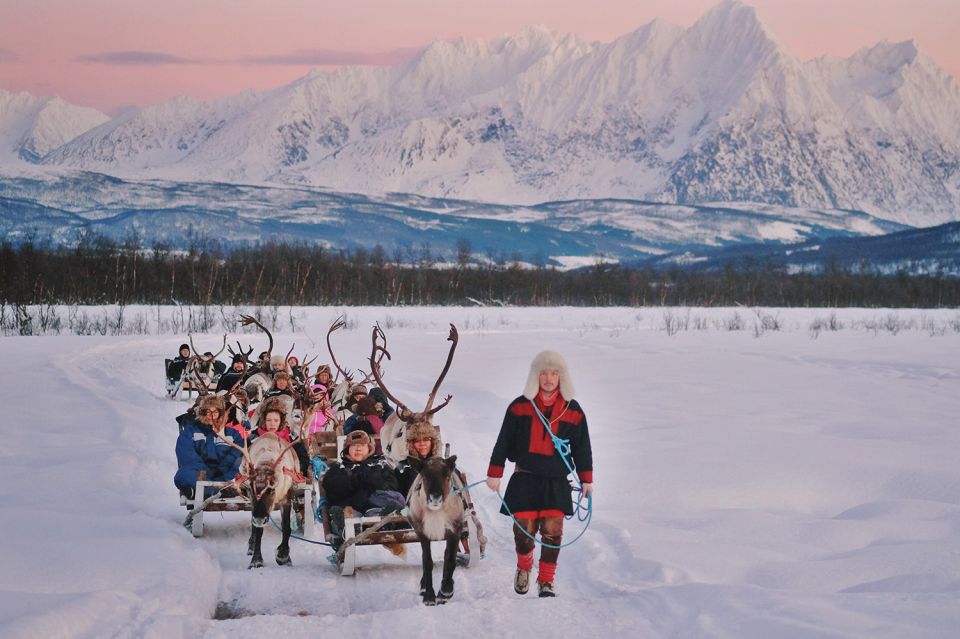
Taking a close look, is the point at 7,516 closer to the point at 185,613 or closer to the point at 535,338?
the point at 185,613

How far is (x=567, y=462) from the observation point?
6.98m

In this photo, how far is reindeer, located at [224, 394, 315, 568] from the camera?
7.80m

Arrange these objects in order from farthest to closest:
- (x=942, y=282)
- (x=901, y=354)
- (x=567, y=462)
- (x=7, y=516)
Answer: (x=942, y=282)
(x=901, y=354)
(x=7, y=516)
(x=567, y=462)

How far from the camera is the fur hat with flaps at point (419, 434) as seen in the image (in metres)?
7.05

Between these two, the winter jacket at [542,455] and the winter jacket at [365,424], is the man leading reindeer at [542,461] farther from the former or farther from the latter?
the winter jacket at [365,424]

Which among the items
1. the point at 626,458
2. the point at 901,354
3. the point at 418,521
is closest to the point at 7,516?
the point at 418,521

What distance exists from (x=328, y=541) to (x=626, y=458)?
17.8ft

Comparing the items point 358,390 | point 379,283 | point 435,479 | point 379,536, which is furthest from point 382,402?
point 379,283

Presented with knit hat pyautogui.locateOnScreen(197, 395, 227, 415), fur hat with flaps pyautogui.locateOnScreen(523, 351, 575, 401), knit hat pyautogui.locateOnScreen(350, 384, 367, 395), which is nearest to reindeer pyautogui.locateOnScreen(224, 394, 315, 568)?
knit hat pyautogui.locateOnScreen(197, 395, 227, 415)

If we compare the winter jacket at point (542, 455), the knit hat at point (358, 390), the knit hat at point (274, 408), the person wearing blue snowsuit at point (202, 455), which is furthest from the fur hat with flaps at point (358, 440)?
the knit hat at point (358, 390)

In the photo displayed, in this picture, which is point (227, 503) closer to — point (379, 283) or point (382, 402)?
point (382, 402)

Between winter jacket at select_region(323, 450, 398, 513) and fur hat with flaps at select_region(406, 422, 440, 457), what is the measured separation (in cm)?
123

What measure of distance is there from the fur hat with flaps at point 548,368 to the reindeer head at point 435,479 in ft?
2.27

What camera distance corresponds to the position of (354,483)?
27.0ft
